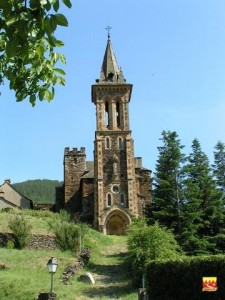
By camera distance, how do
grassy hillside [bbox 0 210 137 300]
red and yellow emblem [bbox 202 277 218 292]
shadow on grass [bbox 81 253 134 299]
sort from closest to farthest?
red and yellow emblem [bbox 202 277 218 292] < grassy hillside [bbox 0 210 137 300] < shadow on grass [bbox 81 253 134 299]

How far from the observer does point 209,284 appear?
16094 mm

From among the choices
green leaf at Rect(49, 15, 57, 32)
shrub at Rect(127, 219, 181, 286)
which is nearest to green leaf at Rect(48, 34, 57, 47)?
green leaf at Rect(49, 15, 57, 32)

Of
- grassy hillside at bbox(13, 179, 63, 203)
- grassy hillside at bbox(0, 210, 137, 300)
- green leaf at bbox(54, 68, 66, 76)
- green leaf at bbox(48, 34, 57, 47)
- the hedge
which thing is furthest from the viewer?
grassy hillside at bbox(13, 179, 63, 203)

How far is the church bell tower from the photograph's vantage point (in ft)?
156

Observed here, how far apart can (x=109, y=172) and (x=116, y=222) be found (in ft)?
17.3

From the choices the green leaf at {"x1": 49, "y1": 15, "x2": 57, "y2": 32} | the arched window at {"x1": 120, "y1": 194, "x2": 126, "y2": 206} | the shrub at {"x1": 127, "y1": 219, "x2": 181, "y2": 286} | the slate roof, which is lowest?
the shrub at {"x1": 127, "y1": 219, "x2": 181, "y2": 286}

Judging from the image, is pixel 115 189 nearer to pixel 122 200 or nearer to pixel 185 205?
pixel 122 200

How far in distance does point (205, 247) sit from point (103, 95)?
28.9 meters

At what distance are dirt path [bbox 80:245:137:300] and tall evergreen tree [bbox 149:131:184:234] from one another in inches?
144

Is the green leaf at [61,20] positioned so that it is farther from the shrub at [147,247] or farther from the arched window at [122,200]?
the arched window at [122,200]

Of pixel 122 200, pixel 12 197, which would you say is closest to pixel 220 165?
pixel 122 200

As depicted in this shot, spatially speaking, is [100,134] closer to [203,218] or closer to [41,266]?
[203,218]

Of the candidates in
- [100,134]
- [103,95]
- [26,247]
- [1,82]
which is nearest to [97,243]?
[26,247]

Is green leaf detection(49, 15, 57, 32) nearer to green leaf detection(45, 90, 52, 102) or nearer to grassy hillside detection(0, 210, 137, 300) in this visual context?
green leaf detection(45, 90, 52, 102)
